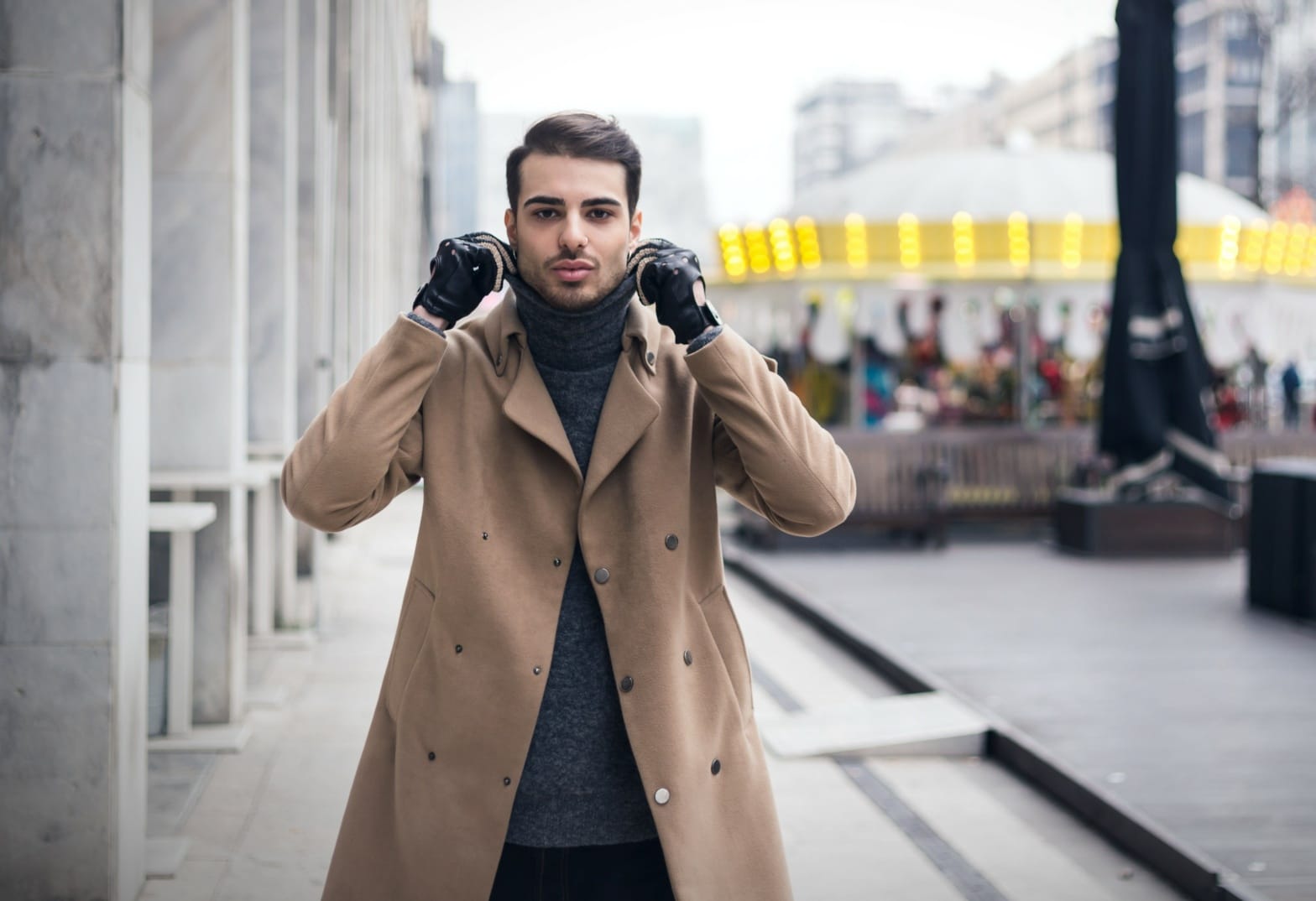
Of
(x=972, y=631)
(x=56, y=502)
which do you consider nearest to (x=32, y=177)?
(x=56, y=502)

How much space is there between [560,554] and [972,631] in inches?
279

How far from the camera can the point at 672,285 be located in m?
2.24

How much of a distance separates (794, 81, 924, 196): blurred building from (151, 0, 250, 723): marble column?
147 metres

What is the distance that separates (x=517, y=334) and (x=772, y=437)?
1.51 feet

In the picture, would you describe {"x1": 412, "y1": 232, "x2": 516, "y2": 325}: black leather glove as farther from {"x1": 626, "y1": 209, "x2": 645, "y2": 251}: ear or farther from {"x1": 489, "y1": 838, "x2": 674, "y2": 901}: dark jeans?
{"x1": 489, "y1": 838, "x2": 674, "y2": 901}: dark jeans

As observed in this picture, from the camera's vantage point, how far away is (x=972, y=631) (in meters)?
8.95

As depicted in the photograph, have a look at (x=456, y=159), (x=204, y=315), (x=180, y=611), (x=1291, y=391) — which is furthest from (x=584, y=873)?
(x=456, y=159)

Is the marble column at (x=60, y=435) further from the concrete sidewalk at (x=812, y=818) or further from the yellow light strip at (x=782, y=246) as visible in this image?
the yellow light strip at (x=782, y=246)

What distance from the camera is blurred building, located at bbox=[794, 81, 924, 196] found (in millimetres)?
150750

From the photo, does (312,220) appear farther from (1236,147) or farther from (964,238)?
(1236,147)

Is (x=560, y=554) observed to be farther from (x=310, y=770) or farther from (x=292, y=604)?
(x=292, y=604)

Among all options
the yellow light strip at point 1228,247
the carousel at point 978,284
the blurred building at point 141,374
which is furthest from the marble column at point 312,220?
the yellow light strip at point 1228,247

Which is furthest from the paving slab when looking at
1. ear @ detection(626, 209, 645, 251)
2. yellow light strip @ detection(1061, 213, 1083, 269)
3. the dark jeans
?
yellow light strip @ detection(1061, 213, 1083, 269)

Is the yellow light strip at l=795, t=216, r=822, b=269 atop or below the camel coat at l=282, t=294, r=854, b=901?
atop
